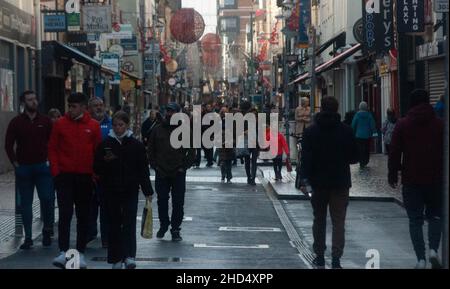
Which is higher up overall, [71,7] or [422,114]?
[71,7]

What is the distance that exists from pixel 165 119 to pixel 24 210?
2448 mm

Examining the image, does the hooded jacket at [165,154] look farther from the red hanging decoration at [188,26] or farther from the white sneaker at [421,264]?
the red hanging decoration at [188,26]

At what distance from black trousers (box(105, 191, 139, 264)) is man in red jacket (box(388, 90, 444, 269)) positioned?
2895 millimetres

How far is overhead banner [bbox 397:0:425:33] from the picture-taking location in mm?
29891

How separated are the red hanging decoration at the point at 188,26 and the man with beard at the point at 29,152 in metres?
30.7

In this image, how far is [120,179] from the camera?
11.8 metres

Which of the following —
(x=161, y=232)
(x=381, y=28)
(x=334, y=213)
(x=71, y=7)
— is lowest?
(x=161, y=232)

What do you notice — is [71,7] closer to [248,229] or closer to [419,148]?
[248,229]

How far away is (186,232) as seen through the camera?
54.9ft

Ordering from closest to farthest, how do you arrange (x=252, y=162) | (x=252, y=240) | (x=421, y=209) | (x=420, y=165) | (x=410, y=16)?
1. (x=420, y=165)
2. (x=421, y=209)
3. (x=252, y=240)
4. (x=252, y=162)
5. (x=410, y=16)

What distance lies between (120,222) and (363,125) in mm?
19841

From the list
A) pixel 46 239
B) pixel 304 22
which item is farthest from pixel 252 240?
pixel 304 22
